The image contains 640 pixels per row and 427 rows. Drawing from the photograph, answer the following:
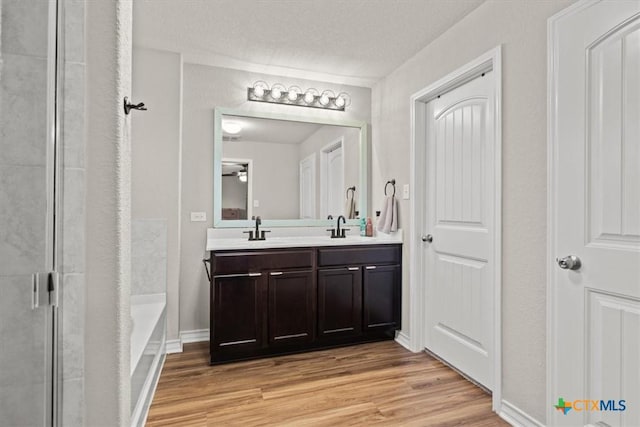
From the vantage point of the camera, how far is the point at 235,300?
2559mm

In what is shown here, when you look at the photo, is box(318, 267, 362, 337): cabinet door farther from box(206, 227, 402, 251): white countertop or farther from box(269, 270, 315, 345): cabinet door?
box(206, 227, 402, 251): white countertop

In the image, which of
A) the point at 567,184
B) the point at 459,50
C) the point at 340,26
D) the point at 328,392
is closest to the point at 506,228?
the point at 567,184

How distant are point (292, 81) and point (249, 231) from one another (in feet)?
4.69

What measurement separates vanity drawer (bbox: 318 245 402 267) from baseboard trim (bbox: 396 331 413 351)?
0.60m

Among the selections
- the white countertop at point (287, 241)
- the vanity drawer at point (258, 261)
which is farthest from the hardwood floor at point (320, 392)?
the white countertop at point (287, 241)

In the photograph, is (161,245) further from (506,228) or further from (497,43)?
(497,43)

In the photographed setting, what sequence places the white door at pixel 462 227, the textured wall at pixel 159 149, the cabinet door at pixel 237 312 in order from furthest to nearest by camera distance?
the textured wall at pixel 159 149
the cabinet door at pixel 237 312
the white door at pixel 462 227

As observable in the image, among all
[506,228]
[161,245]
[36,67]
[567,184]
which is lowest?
[161,245]

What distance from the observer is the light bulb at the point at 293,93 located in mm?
3268

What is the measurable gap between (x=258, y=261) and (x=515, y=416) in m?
1.79

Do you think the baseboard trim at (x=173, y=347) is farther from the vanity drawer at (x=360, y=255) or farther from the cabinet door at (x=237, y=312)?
the vanity drawer at (x=360, y=255)

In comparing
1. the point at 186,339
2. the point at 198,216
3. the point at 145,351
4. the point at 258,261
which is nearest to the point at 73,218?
the point at 145,351

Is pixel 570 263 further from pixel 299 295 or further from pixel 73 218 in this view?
pixel 73 218

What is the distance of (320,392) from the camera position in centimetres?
218
